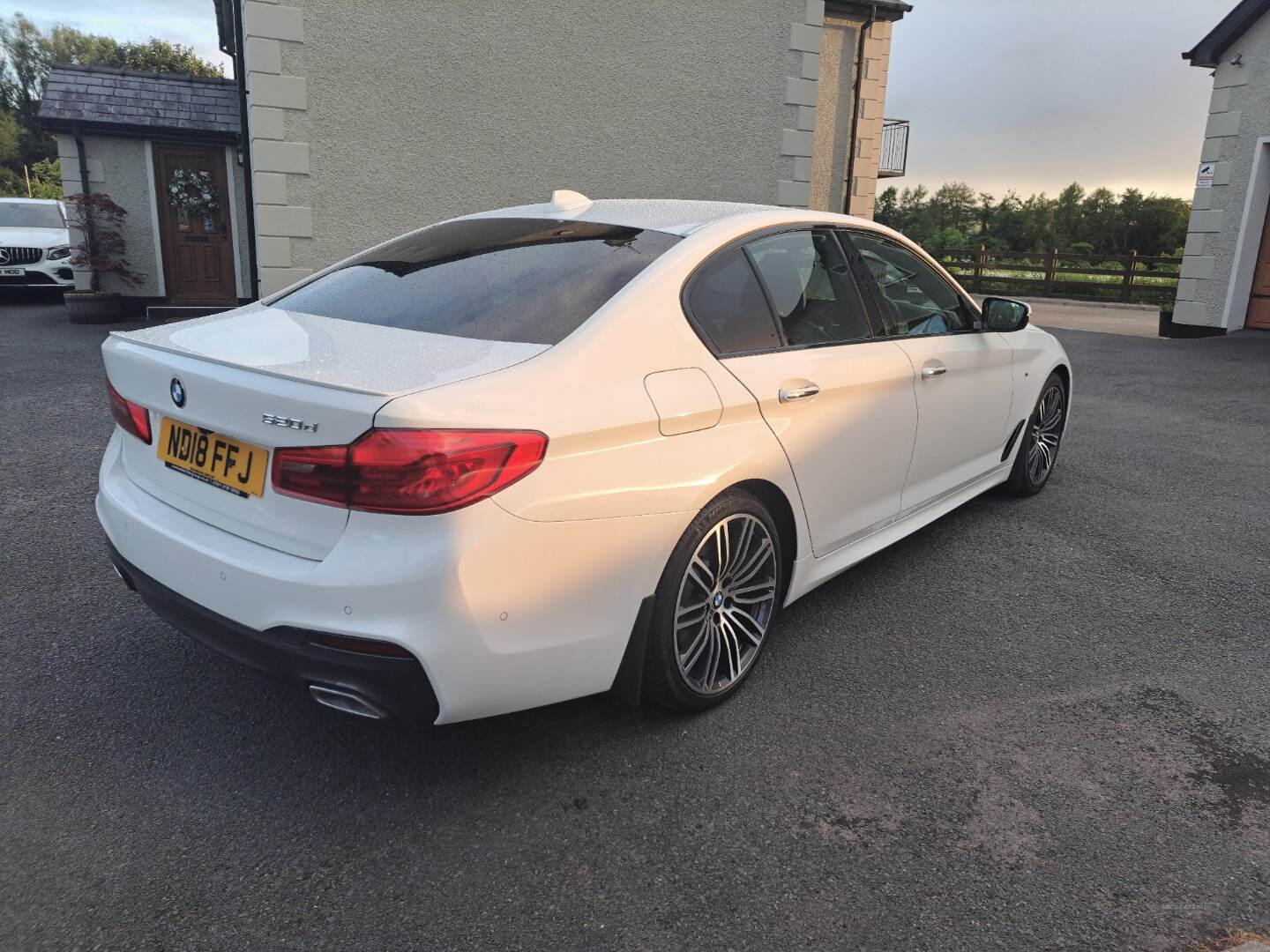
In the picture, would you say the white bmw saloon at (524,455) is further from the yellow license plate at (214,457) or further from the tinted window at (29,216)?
the tinted window at (29,216)

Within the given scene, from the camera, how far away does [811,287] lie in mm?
3197

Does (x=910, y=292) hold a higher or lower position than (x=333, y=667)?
higher

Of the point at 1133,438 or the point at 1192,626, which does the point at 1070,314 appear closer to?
the point at 1133,438

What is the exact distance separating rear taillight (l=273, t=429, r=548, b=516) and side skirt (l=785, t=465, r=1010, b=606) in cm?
135

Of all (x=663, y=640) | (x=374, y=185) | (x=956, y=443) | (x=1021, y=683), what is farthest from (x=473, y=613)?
(x=374, y=185)

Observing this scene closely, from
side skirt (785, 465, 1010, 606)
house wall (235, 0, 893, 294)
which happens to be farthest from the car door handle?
→ house wall (235, 0, 893, 294)

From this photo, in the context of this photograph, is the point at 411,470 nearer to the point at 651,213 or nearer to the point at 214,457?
the point at 214,457

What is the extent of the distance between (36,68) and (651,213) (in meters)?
71.0

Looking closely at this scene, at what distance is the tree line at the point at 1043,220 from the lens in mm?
41906

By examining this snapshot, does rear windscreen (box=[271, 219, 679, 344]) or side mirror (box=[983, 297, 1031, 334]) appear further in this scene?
side mirror (box=[983, 297, 1031, 334])

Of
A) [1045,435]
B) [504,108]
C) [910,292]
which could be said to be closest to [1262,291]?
[1045,435]

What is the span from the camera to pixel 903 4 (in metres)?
15.3

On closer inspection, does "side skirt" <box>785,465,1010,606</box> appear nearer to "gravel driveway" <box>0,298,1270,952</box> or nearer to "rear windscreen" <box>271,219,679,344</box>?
"gravel driveway" <box>0,298,1270,952</box>

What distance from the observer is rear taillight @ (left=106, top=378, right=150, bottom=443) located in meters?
2.52
